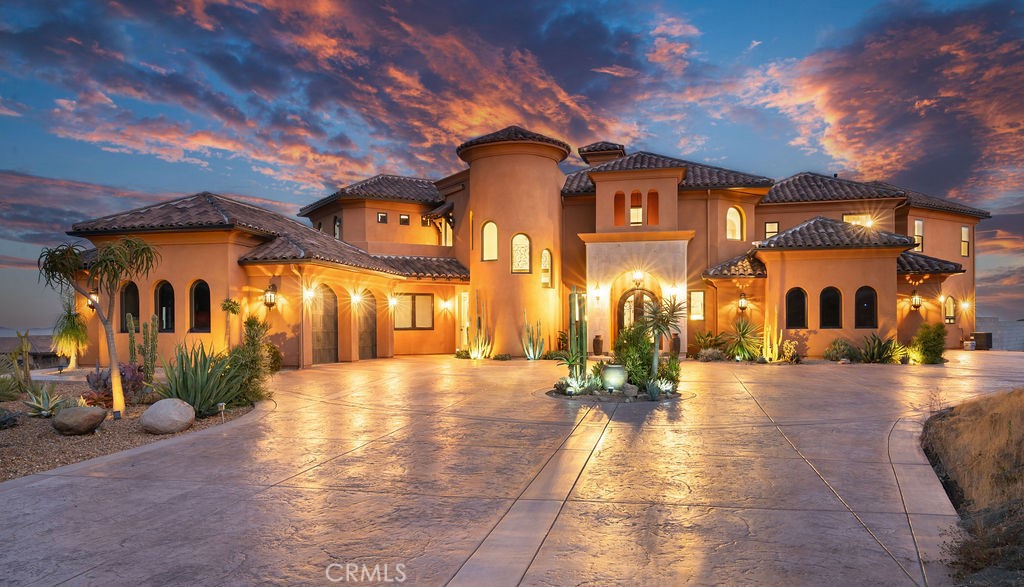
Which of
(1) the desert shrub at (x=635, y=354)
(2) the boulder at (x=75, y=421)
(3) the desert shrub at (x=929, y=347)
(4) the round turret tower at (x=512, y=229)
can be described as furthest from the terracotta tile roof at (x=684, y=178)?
(2) the boulder at (x=75, y=421)

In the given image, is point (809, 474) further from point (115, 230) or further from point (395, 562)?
point (115, 230)

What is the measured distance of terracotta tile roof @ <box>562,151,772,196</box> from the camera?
24500 millimetres

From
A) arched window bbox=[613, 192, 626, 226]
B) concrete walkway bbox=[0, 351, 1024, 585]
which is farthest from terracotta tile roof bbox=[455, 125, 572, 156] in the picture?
concrete walkway bbox=[0, 351, 1024, 585]

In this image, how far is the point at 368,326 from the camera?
24.3m

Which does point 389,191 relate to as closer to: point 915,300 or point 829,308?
point 829,308

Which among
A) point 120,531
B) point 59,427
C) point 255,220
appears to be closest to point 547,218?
point 255,220

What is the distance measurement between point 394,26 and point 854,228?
61.0 ft

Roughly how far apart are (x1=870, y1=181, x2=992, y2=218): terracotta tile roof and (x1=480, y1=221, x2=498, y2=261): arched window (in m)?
19.2

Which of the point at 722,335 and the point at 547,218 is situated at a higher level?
the point at 547,218

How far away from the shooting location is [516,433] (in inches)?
352

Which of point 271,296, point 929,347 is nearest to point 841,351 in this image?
point 929,347

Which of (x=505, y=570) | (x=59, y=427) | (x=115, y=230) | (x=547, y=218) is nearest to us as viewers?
(x=505, y=570)

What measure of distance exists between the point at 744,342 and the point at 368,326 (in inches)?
572

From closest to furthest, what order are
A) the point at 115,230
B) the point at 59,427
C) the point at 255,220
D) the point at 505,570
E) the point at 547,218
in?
the point at 505,570 < the point at 59,427 < the point at 115,230 < the point at 255,220 < the point at 547,218
